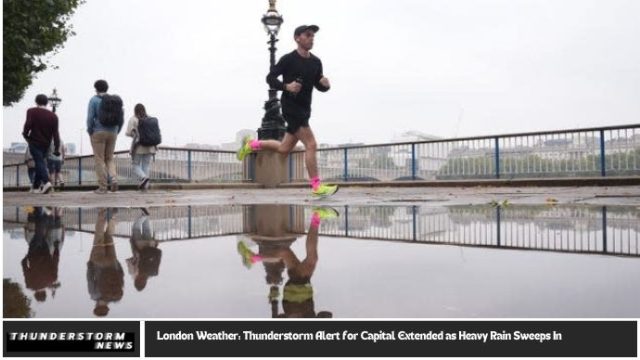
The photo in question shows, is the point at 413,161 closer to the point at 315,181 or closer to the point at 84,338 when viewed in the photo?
the point at 315,181

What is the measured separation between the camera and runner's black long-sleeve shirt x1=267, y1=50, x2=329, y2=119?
18.8 feet

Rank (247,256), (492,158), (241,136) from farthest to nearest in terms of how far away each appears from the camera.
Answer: (492,158)
(241,136)
(247,256)

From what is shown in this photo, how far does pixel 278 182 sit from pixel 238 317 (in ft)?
46.7

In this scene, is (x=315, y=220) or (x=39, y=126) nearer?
(x=315, y=220)

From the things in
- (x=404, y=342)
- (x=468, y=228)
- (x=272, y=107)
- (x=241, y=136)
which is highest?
(x=272, y=107)

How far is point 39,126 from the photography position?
9734 mm

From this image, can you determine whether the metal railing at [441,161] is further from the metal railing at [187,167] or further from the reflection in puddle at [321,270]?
the reflection in puddle at [321,270]

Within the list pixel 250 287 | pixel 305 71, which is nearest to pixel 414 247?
A: pixel 250 287

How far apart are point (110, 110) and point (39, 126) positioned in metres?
1.86

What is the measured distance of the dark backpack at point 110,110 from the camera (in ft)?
29.0

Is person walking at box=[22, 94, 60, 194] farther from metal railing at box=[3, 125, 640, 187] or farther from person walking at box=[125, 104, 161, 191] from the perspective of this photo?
metal railing at box=[3, 125, 640, 187]

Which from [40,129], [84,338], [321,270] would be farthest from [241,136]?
[84,338]

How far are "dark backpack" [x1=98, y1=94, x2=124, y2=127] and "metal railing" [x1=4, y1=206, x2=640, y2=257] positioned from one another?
519 cm

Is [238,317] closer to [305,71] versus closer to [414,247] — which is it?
[414,247]
